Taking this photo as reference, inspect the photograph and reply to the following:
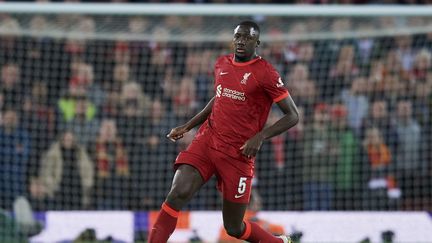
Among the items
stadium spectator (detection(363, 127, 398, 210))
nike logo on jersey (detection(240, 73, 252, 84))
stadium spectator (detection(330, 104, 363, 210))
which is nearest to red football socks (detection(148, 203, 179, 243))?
nike logo on jersey (detection(240, 73, 252, 84))

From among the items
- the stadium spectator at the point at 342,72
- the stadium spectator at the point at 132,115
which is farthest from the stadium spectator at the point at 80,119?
the stadium spectator at the point at 342,72

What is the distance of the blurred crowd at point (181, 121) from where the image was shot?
13.1 m

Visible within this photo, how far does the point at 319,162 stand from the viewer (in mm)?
Answer: 13336

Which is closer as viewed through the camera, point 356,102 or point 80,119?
point 80,119

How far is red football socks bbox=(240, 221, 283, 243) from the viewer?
833 cm

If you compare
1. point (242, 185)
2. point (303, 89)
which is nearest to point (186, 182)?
point (242, 185)

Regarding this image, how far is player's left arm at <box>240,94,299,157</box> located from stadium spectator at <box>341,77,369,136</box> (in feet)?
18.5

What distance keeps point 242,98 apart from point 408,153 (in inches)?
231

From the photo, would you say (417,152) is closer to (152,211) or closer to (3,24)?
(152,211)

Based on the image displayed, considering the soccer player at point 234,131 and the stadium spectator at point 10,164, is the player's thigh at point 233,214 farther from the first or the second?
the stadium spectator at point 10,164

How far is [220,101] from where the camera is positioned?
321 inches

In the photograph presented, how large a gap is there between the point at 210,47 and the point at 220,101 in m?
5.89

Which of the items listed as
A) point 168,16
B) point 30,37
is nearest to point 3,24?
point 30,37

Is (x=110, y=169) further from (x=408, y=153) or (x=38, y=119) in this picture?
(x=408, y=153)
